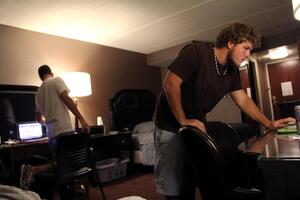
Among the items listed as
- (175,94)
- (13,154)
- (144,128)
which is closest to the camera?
(175,94)

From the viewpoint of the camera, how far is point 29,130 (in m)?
3.16

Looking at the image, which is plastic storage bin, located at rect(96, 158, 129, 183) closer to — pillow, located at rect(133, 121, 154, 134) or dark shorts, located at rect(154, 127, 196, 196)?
pillow, located at rect(133, 121, 154, 134)

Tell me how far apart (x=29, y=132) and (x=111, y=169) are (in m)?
1.17

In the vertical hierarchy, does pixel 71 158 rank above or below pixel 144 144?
above

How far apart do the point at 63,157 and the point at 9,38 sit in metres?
1.95

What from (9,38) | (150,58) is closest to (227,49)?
(9,38)

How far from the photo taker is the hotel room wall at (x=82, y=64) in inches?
129

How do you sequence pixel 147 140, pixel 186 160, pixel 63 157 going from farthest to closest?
1. pixel 147 140
2. pixel 63 157
3. pixel 186 160

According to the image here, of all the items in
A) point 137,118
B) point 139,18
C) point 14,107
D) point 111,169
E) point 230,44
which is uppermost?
point 139,18

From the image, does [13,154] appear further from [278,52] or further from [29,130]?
[278,52]

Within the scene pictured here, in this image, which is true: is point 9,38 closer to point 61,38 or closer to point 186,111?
point 61,38

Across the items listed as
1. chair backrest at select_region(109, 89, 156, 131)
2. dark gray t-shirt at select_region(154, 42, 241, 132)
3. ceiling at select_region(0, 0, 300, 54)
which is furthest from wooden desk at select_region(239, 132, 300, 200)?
chair backrest at select_region(109, 89, 156, 131)

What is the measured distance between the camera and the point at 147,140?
3.82 m

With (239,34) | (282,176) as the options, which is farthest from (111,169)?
(282,176)
